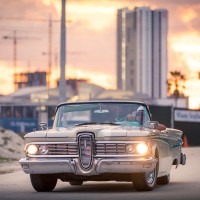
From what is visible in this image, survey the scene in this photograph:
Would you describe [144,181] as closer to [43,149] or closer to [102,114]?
[43,149]

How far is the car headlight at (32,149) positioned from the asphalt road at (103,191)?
730mm

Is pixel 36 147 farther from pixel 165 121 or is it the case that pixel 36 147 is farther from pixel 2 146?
pixel 165 121

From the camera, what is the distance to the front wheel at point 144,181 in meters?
17.1

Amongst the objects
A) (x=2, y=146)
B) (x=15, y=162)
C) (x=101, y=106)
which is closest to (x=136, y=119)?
(x=101, y=106)

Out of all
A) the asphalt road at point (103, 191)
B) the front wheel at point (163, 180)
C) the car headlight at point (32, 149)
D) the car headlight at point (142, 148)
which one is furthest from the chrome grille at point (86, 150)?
the front wheel at point (163, 180)

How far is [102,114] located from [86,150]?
1.88 m

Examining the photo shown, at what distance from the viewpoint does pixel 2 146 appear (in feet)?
131

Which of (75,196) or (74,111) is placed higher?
(74,111)

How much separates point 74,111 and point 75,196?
2941 millimetres

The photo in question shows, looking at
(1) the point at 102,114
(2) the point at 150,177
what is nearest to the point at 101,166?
(2) the point at 150,177

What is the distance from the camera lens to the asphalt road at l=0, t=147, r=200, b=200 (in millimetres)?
16484

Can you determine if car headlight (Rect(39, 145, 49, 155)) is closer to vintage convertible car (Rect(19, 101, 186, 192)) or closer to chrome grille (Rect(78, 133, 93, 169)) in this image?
vintage convertible car (Rect(19, 101, 186, 192))

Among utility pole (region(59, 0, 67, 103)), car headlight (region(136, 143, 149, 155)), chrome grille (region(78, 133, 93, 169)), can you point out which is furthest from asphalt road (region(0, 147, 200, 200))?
utility pole (region(59, 0, 67, 103))

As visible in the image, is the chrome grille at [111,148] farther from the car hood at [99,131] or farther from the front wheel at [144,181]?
the front wheel at [144,181]
